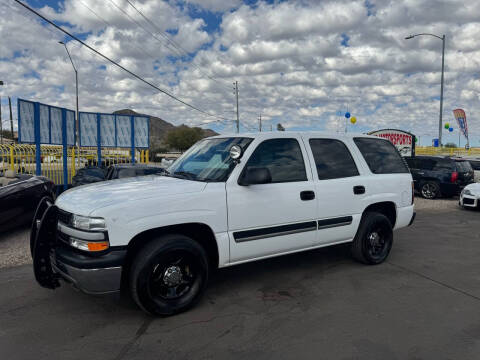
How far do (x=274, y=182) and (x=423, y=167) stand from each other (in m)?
11.5

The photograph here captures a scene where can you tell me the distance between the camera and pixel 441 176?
43.3 ft

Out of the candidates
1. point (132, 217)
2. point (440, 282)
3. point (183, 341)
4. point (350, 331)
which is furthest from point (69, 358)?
point (440, 282)

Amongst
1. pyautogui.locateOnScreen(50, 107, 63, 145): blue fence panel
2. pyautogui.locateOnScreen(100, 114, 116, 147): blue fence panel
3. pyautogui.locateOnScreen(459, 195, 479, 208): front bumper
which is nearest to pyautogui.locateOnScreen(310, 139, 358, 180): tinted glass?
pyautogui.locateOnScreen(459, 195, 479, 208): front bumper

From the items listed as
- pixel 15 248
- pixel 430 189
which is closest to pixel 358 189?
pixel 15 248

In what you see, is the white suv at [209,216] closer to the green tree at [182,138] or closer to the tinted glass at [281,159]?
the tinted glass at [281,159]

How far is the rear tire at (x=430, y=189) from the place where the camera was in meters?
13.3

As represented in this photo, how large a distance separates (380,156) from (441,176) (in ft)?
30.1

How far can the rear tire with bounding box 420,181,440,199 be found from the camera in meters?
13.3

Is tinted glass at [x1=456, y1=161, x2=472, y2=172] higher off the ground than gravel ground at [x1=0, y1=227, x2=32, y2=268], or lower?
higher

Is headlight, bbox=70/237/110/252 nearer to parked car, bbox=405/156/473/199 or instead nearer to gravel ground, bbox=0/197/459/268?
gravel ground, bbox=0/197/459/268

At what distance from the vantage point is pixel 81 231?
329 cm

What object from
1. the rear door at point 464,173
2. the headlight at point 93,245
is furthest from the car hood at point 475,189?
the headlight at point 93,245

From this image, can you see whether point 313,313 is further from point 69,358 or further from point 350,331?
point 69,358

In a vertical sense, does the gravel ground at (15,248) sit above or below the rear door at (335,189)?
below
